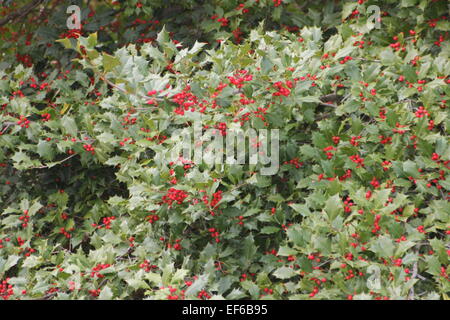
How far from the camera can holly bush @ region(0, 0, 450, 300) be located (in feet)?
7.79

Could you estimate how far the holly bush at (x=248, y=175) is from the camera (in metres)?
2.38

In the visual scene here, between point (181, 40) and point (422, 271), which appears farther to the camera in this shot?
point (181, 40)

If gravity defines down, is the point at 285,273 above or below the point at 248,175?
below

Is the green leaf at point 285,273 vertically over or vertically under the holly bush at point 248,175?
under

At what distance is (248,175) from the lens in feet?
8.95

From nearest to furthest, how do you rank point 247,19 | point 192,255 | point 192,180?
point 192,180 → point 192,255 → point 247,19

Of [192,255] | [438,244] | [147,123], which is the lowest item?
[192,255]

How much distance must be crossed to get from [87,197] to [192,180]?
1.14 meters

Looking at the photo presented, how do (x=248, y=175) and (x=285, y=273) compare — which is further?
(x=248, y=175)

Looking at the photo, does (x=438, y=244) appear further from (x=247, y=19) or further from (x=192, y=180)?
(x=247, y=19)

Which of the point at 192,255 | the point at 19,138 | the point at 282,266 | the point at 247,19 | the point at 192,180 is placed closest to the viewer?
the point at 192,180

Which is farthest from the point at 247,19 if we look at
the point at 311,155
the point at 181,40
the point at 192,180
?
the point at 192,180

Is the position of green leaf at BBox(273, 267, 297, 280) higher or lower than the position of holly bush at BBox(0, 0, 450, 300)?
lower

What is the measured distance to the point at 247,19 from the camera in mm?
3834
